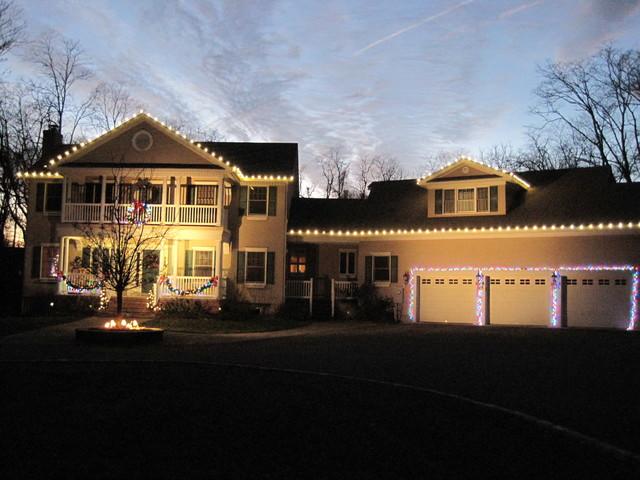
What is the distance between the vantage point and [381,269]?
2627cm

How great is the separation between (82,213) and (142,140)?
3.76 metres

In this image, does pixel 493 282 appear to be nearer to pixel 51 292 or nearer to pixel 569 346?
pixel 569 346

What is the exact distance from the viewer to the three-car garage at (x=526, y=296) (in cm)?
2198

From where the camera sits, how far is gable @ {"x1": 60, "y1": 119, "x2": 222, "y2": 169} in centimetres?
2533

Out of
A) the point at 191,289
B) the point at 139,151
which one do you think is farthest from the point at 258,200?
the point at 139,151

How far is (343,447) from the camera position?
648 cm

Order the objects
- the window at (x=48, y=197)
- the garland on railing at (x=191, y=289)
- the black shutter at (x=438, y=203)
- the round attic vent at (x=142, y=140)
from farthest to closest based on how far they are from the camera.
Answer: the window at (x=48, y=197), the black shutter at (x=438, y=203), the round attic vent at (x=142, y=140), the garland on railing at (x=191, y=289)

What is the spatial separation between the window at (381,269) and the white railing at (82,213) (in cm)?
1135

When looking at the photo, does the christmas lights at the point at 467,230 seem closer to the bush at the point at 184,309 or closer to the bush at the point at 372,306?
the bush at the point at 372,306

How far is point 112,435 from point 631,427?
592 centimetres

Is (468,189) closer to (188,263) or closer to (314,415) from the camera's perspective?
(188,263)

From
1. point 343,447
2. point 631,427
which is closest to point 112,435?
point 343,447

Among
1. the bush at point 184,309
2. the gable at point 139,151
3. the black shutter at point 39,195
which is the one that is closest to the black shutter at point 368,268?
the bush at point 184,309

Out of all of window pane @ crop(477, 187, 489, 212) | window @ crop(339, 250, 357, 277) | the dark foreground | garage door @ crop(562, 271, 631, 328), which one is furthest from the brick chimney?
garage door @ crop(562, 271, 631, 328)
